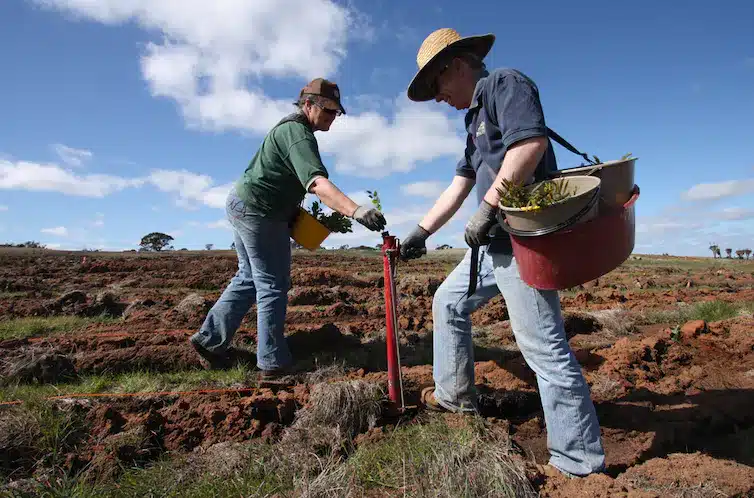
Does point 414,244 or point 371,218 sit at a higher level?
point 371,218

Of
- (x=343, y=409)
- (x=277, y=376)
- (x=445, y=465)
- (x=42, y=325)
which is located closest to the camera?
(x=445, y=465)

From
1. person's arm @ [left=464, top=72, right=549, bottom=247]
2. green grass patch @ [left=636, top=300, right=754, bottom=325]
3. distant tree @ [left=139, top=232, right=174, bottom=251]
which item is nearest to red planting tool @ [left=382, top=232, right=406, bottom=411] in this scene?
person's arm @ [left=464, top=72, right=549, bottom=247]

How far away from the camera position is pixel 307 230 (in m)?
3.91

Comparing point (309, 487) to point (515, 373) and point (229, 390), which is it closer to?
point (229, 390)

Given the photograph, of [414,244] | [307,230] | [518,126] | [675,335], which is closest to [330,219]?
[307,230]

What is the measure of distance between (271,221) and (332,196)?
0.91 meters

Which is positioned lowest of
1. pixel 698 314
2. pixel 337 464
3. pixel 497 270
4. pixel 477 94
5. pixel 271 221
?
pixel 337 464

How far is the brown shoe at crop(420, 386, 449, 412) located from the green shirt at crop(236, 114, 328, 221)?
5.22 feet

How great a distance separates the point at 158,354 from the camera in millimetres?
4133

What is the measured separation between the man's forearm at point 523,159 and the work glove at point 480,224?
180mm

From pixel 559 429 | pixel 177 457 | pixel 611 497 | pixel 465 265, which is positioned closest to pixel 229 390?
pixel 177 457

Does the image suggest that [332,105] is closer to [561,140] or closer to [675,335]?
[561,140]

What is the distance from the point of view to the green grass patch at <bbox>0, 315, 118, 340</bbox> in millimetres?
5305

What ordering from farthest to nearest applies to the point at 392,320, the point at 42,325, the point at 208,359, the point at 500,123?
the point at 42,325 < the point at 208,359 < the point at 392,320 < the point at 500,123
